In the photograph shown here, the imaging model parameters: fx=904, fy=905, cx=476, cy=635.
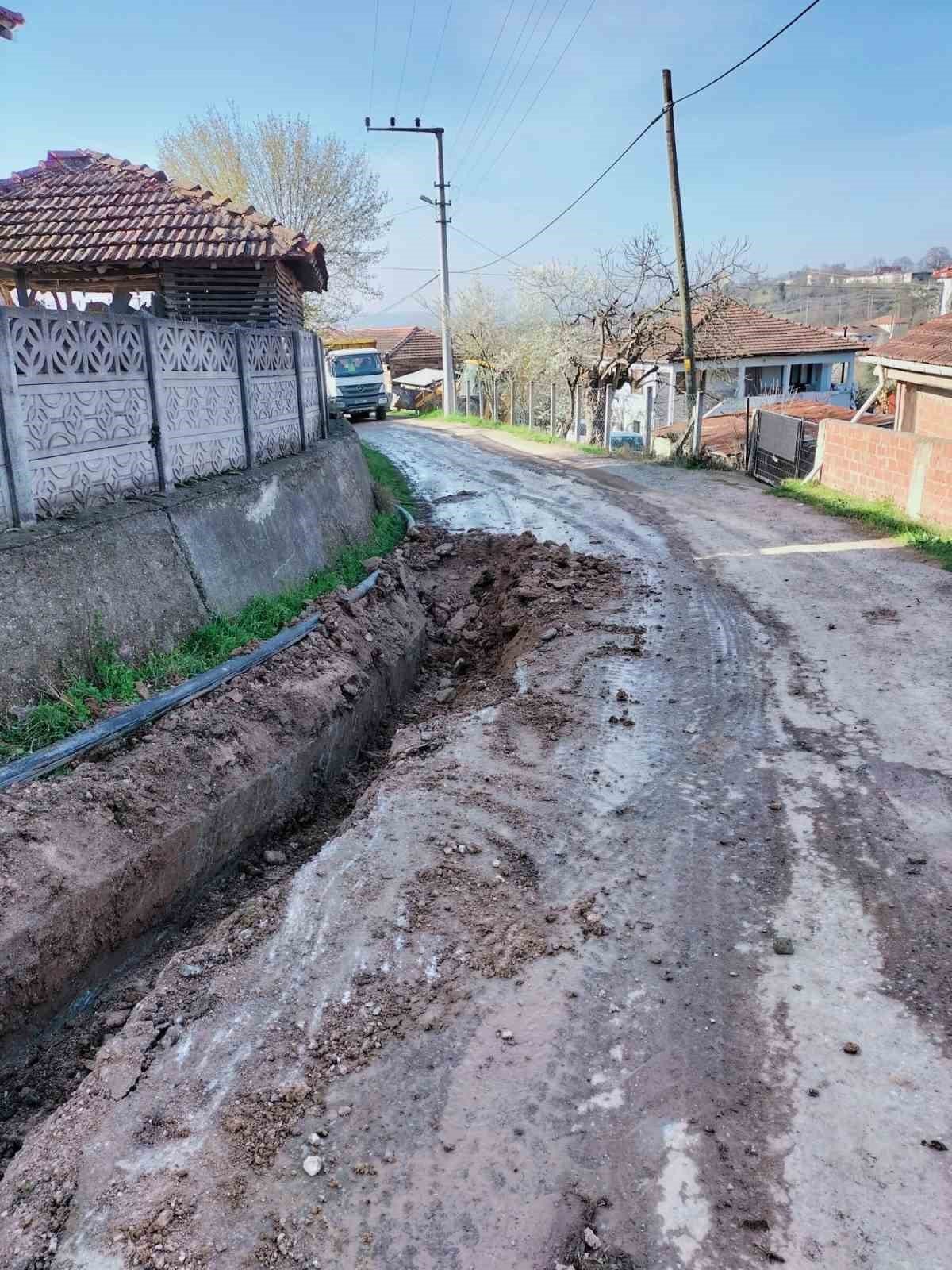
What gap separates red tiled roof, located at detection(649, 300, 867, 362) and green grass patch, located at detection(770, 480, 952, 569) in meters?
14.1

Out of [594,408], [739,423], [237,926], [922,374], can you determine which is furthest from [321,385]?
[594,408]

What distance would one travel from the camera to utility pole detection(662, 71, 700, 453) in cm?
1886

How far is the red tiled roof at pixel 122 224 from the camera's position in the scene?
12617mm

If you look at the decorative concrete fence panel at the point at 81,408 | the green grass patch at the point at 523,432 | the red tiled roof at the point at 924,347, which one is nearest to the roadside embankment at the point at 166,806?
the decorative concrete fence panel at the point at 81,408

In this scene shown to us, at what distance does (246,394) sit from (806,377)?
31764 mm

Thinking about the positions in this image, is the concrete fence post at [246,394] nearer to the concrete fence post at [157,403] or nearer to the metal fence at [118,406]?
the metal fence at [118,406]

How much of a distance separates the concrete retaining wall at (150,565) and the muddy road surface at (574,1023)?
214 cm

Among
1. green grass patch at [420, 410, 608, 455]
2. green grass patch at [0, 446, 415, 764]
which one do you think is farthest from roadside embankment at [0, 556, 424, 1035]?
green grass patch at [420, 410, 608, 455]

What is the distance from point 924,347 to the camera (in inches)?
595

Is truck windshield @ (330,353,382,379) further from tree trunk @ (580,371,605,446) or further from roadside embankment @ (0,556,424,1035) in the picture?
roadside embankment @ (0,556,424,1035)

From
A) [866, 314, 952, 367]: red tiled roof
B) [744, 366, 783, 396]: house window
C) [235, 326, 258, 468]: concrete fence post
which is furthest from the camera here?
[744, 366, 783, 396]: house window

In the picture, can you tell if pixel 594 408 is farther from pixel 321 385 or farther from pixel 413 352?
pixel 413 352

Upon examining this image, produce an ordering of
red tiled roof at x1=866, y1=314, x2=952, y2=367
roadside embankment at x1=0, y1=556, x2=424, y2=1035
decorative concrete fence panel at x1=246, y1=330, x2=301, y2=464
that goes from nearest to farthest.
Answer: roadside embankment at x1=0, y1=556, x2=424, y2=1035 → decorative concrete fence panel at x1=246, y1=330, x2=301, y2=464 → red tiled roof at x1=866, y1=314, x2=952, y2=367

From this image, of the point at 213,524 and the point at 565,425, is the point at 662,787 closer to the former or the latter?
the point at 213,524
